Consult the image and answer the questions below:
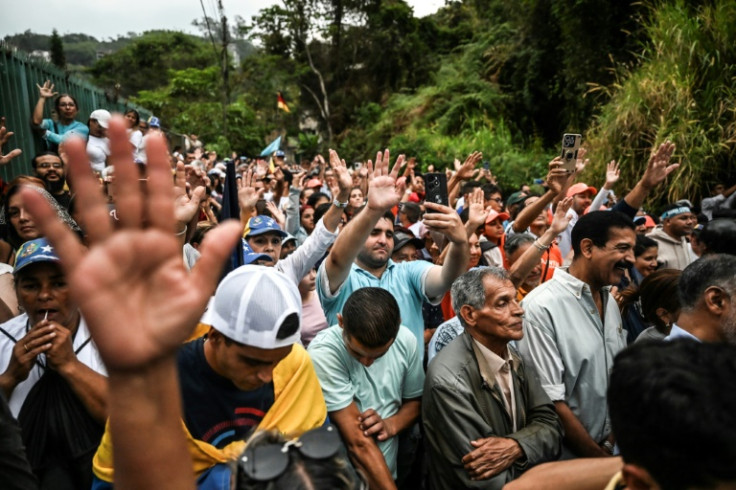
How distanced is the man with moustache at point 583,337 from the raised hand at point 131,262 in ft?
8.72

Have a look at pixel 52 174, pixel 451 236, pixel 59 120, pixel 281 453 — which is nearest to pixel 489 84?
pixel 59 120

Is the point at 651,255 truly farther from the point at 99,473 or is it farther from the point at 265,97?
the point at 265,97

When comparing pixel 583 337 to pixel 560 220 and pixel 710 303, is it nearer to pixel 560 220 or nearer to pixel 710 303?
pixel 710 303

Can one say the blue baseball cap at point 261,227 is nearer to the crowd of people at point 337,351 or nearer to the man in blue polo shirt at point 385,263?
the crowd of people at point 337,351

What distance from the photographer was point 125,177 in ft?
3.61

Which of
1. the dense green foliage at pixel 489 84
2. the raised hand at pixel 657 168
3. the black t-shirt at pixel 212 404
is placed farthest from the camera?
the dense green foliage at pixel 489 84

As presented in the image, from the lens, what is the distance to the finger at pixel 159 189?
1.10 metres

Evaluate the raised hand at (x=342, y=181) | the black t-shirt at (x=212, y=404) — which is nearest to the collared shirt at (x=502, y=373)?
the black t-shirt at (x=212, y=404)

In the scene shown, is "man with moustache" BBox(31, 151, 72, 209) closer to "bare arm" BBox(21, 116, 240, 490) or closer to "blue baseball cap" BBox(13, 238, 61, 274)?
"blue baseball cap" BBox(13, 238, 61, 274)

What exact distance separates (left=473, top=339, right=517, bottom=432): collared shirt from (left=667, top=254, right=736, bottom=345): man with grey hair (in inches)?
32.2

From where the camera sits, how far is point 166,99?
33.4 meters

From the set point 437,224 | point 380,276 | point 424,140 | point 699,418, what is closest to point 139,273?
point 699,418

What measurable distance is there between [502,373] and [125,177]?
2431mm

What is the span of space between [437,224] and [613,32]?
14270 mm
